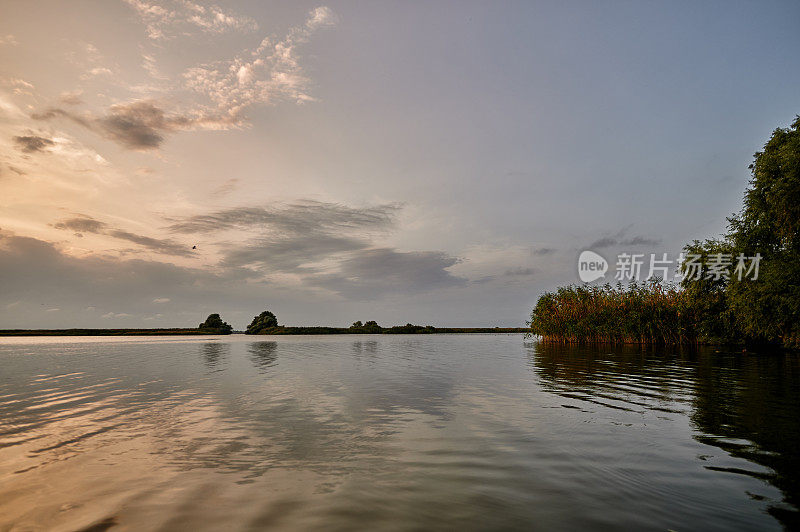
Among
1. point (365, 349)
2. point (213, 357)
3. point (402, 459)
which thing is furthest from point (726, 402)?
point (365, 349)

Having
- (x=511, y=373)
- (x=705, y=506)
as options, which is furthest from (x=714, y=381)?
(x=705, y=506)

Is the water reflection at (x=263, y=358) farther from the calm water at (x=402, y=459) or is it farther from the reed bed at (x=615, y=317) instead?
the reed bed at (x=615, y=317)

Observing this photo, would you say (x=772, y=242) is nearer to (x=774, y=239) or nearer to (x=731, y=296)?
(x=774, y=239)

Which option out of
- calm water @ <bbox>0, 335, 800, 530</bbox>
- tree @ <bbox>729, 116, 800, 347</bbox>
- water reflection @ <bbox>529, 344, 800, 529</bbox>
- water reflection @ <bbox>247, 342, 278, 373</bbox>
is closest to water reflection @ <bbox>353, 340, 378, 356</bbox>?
water reflection @ <bbox>247, 342, 278, 373</bbox>

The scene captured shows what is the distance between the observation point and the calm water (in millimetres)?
5379

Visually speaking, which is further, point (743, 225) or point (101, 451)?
point (743, 225)

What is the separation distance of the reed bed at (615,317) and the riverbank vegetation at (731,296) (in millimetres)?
107

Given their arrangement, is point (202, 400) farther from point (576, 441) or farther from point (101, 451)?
point (576, 441)

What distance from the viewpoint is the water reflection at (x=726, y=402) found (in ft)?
23.3

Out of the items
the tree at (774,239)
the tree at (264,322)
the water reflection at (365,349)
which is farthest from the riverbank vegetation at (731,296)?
the tree at (264,322)

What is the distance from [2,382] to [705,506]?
27.1 m

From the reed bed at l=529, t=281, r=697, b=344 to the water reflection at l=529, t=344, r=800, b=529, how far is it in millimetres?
27605

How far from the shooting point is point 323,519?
17.1 ft

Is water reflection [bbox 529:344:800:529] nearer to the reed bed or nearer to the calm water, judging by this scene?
the calm water
